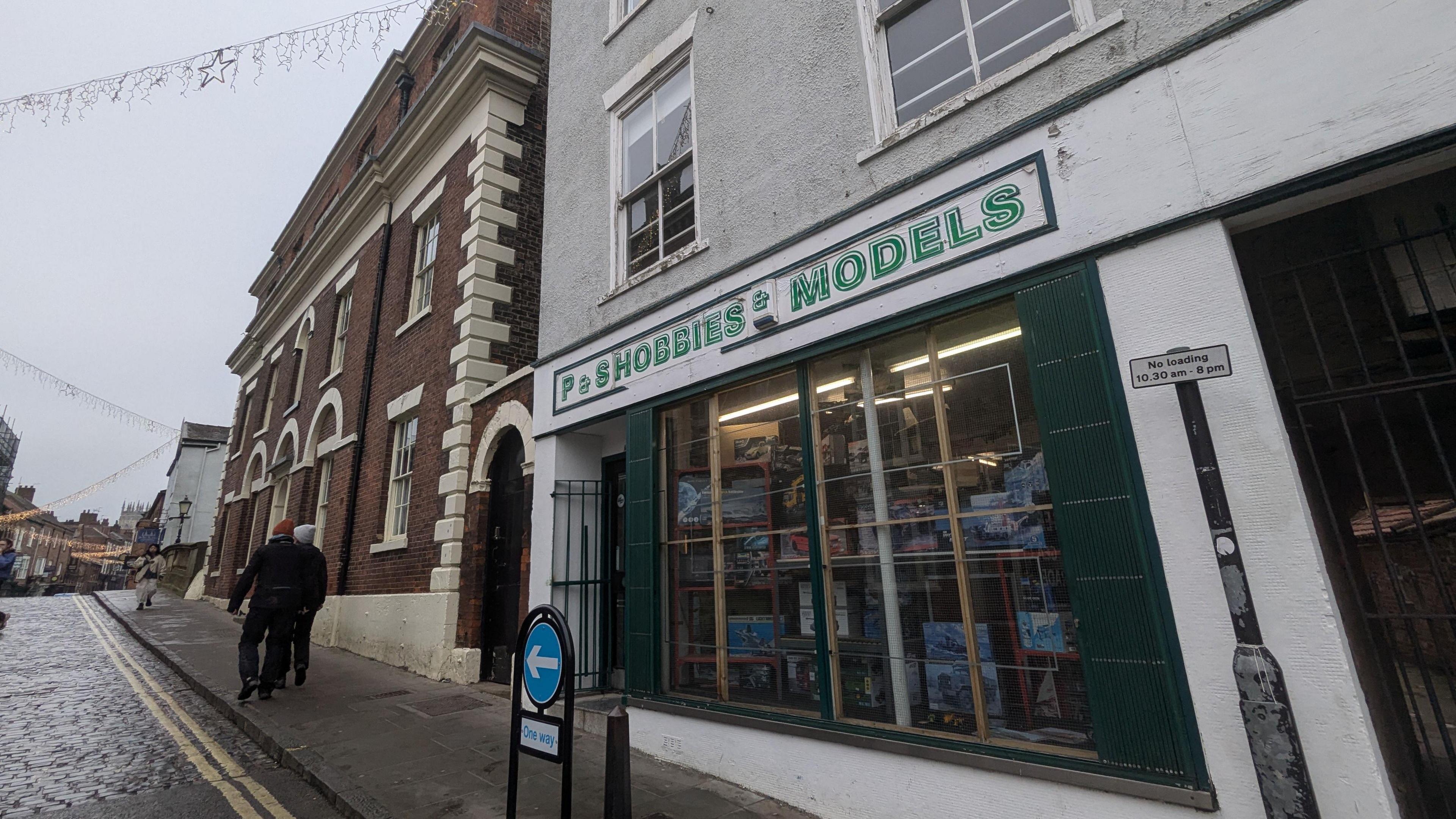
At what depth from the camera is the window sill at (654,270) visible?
19.4ft

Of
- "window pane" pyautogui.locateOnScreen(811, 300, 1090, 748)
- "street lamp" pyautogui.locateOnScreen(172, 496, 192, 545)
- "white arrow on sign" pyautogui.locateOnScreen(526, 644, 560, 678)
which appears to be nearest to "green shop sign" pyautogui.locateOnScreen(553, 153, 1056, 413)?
"window pane" pyautogui.locateOnScreen(811, 300, 1090, 748)

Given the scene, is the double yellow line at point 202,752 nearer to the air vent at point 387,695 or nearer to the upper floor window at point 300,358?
the air vent at point 387,695

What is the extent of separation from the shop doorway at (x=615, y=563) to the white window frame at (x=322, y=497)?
8.53 meters

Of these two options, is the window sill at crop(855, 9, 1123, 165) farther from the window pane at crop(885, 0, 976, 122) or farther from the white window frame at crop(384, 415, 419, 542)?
the white window frame at crop(384, 415, 419, 542)

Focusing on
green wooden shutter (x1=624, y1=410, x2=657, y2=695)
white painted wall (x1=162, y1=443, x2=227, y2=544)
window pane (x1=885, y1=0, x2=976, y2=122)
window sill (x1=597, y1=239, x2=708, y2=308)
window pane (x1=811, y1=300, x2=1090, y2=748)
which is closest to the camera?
window pane (x1=811, y1=300, x2=1090, y2=748)

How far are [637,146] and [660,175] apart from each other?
751mm

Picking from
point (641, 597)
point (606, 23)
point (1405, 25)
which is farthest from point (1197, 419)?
point (606, 23)

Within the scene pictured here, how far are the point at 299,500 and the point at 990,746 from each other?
582 inches

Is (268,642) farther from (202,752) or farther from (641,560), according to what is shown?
(641,560)

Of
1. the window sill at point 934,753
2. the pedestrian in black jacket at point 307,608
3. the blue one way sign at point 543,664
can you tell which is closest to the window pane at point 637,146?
the blue one way sign at point 543,664

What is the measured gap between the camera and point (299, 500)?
45.2 feet

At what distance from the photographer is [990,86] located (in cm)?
408

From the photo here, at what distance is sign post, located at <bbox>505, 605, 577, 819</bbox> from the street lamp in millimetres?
29589

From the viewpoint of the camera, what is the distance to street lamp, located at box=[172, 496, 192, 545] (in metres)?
26.0
